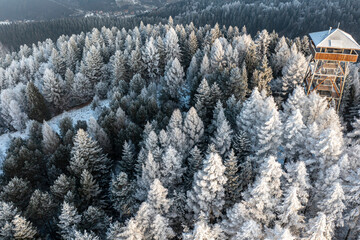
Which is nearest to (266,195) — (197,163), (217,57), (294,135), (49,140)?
(294,135)

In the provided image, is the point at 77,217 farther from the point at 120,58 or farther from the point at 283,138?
the point at 120,58

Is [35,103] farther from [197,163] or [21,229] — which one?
[197,163]

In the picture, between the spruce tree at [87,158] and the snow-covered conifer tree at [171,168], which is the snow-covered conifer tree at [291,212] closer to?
the snow-covered conifer tree at [171,168]

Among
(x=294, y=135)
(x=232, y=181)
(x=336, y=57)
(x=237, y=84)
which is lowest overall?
(x=232, y=181)

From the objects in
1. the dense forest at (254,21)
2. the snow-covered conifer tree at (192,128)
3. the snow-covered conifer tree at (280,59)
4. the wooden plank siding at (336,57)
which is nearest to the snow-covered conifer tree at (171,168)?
the snow-covered conifer tree at (192,128)

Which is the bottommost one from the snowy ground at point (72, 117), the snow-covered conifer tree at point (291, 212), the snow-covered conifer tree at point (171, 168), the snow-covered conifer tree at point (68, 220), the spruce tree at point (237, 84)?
the snowy ground at point (72, 117)

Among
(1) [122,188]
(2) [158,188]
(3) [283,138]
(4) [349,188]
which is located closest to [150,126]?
(1) [122,188]

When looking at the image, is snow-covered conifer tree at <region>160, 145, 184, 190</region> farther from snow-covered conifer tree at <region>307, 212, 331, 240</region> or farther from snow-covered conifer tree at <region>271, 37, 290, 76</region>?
snow-covered conifer tree at <region>271, 37, 290, 76</region>
